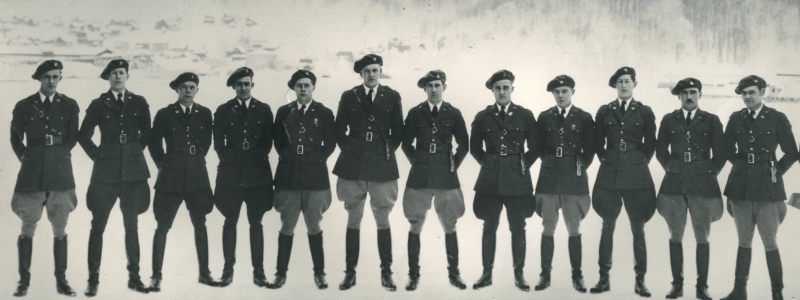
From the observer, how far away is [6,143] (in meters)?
4.26

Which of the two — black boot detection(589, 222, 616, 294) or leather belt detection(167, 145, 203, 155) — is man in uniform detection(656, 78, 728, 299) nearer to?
black boot detection(589, 222, 616, 294)

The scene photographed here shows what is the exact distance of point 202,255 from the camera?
418 centimetres

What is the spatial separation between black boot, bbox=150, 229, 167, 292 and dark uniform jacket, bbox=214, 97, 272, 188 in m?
0.53

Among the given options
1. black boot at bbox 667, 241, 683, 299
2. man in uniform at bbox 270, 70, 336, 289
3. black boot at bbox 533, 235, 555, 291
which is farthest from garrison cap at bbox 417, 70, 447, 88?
black boot at bbox 667, 241, 683, 299

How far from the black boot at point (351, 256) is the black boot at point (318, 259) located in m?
0.13

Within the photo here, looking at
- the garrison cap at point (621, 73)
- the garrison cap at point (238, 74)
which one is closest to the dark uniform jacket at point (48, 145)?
the garrison cap at point (238, 74)

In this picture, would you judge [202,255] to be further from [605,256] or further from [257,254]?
[605,256]

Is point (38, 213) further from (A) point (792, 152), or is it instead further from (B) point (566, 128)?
(A) point (792, 152)

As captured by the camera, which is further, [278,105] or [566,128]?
[278,105]

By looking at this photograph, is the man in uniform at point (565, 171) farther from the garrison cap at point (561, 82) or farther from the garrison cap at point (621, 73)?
the garrison cap at point (621, 73)

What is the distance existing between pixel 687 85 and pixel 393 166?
6.50 ft

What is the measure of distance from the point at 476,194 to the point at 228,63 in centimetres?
186

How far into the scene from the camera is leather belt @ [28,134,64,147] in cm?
407

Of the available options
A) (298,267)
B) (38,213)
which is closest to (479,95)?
(298,267)
